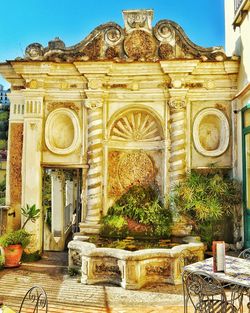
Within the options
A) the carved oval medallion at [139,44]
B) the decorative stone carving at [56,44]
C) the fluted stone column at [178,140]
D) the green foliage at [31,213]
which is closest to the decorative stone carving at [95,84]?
the carved oval medallion at [139,44]

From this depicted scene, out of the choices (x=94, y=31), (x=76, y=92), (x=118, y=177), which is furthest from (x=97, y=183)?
(x=94, y=31)

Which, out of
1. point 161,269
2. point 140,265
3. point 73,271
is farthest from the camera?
point 73,271

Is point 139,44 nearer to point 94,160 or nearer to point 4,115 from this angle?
point 94,160

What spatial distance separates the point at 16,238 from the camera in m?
7.76

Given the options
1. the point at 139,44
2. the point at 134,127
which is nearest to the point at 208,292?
the point at 134,127

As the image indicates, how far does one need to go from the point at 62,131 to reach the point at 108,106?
135 centimetres

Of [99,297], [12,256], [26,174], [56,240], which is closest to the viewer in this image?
[99,297]

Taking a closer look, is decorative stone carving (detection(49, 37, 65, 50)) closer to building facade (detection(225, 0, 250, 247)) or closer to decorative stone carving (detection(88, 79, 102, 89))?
decorative stone carving (detection(88, 79, 102, 89))

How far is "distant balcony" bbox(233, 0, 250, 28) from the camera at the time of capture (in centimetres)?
747

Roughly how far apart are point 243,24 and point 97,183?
5.00 metres

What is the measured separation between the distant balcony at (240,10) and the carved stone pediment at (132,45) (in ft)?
2.33

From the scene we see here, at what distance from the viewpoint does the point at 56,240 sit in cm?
1109

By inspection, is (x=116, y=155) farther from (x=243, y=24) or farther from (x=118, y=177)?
(x=243, y=24)

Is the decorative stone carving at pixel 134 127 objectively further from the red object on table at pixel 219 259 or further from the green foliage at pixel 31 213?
the red object on table at pixel 219 259
